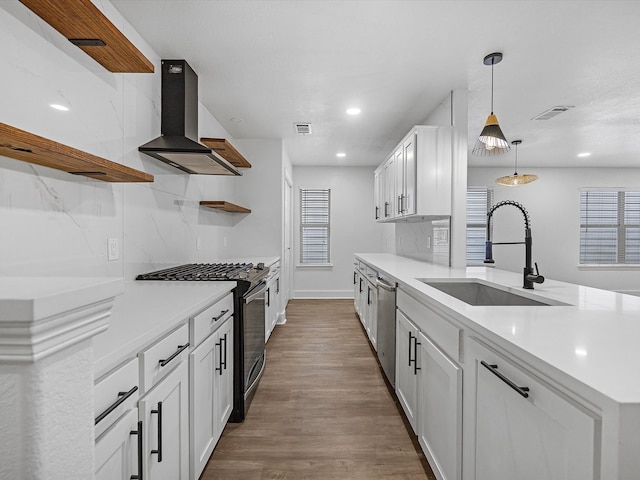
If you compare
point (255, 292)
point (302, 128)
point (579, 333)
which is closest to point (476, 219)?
point (302, 128)

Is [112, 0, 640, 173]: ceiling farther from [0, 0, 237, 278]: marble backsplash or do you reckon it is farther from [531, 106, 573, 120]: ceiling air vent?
[0, 0, 237, 278]: marble backsplash

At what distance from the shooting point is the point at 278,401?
2.58 meters

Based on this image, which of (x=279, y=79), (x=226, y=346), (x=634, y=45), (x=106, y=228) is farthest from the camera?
(x=279, y=79)

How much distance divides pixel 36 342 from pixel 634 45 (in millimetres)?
Answer: 3507

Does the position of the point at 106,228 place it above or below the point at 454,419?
above

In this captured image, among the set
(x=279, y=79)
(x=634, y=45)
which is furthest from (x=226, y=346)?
(x=634, y=45)

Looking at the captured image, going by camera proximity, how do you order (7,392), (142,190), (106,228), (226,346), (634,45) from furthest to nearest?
(634,45)
(142,190)
(226,346)
(106,228)
(7,392)

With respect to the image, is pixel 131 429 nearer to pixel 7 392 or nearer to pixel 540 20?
pixel 7 392

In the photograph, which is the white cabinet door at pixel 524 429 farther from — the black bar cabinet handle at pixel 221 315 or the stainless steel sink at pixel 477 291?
the black bar cabinet handle at pixel 221 315

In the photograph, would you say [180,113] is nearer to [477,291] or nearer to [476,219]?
[477,291]

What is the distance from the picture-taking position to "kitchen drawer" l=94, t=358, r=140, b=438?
2.94 ft

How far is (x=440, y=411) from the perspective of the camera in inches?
63.2

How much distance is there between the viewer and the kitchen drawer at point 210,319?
1584 millimetres

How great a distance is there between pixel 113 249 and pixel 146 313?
0.74m
